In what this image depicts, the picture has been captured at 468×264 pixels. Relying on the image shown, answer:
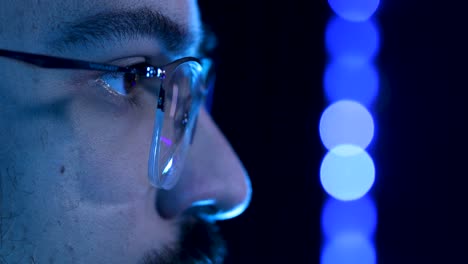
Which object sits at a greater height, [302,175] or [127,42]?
[127,42]

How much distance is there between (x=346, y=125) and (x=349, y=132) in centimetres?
5

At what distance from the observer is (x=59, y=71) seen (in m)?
0.70

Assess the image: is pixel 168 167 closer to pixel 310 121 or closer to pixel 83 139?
pixel 83 139

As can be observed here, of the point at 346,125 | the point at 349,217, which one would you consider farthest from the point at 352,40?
the point at 349,217

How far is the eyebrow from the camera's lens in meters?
0.69

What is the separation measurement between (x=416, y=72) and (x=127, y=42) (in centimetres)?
169

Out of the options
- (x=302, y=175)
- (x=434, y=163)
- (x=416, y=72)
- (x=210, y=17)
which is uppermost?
(x=416, y=72)

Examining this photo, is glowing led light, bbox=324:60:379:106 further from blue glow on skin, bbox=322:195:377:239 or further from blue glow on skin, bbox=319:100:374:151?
blue glow on skin, bbox=322:195:377:239

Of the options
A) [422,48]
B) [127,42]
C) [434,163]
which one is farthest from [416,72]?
[127,42]

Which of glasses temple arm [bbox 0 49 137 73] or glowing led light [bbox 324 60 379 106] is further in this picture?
glowing led light [bbox 324 60 379 106]

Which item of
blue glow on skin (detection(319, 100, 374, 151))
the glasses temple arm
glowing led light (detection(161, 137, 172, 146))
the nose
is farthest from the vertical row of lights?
the glasses temple arm

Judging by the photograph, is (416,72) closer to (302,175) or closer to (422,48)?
(422,48)

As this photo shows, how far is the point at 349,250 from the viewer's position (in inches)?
99.6

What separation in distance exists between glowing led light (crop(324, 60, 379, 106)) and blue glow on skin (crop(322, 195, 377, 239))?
0.54m
